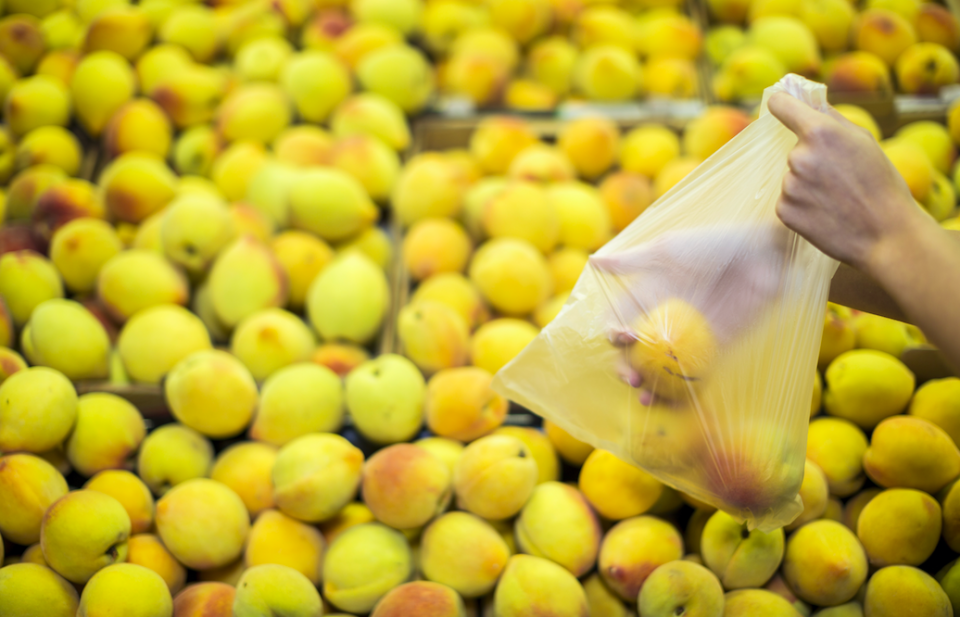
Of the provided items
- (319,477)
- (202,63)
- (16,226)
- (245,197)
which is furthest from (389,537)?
(202,63)

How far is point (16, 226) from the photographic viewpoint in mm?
1288

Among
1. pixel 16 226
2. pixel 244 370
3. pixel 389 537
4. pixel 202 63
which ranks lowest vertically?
pixel 389 537

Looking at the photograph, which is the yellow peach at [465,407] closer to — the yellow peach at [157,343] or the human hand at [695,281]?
the human hand at [695,281]

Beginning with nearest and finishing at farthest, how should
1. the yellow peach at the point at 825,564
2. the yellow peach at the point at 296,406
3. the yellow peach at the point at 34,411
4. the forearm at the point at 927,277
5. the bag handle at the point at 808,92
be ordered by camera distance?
the forearm at the point at 927,277, the bag handle at the point at 808,92, the yellow peach at the point at 825,564, the yellow peach at the point at 34,411, the yellow peach at the point at 296,406

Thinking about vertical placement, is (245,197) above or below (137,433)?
above

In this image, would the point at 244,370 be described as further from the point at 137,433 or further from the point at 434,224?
the point at 434,224

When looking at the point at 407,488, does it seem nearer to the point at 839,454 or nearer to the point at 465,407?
the point at 465,407

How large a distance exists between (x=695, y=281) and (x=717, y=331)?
0.06 meters

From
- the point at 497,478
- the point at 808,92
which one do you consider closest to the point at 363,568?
the point at 497,478

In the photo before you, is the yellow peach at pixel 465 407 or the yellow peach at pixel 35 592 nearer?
the yellow peach at pixel 35 592

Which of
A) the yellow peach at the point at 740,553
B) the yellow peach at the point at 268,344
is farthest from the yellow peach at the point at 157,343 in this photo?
the yellow peach at the point at 740,553

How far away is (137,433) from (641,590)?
806mm

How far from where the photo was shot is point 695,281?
736 millimetres

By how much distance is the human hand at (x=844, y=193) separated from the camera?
57 cm
